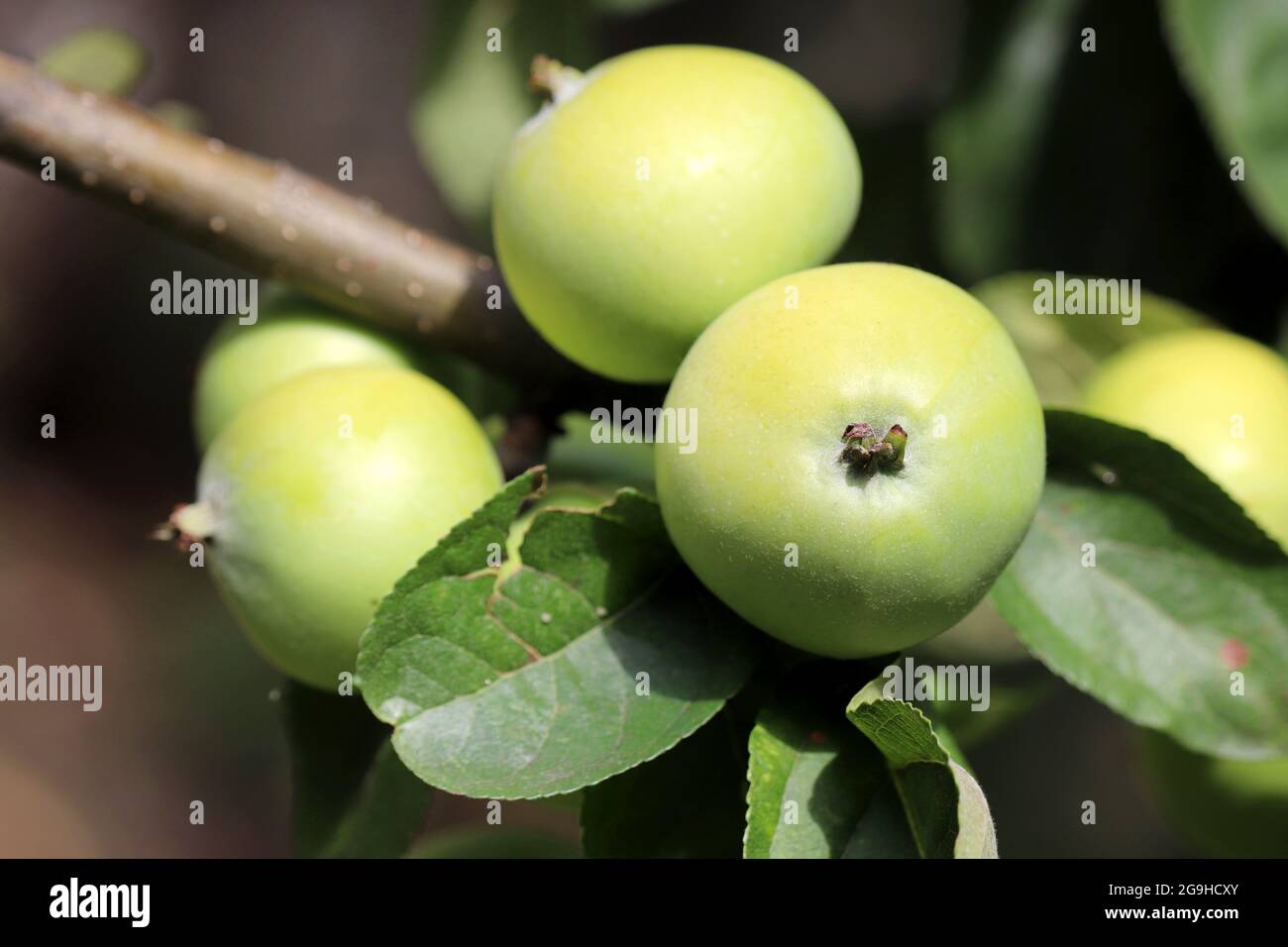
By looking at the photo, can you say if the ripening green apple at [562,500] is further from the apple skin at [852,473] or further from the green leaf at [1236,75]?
the green leaf at [1236,75]

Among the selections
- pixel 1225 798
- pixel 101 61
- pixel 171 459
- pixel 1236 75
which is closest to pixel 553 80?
pixel 101 61

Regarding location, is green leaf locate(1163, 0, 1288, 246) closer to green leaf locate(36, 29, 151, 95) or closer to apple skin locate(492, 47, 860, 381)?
apple skin locate(492, 47, 860, 381)

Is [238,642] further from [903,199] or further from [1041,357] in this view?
[1041,357]

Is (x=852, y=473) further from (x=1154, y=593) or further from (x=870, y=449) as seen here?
(x=1154, y=593)

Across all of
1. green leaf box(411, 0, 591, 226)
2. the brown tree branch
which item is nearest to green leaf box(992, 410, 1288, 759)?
the brown tree branch

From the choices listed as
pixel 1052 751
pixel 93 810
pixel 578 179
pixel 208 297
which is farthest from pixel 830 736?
pixel 93 810

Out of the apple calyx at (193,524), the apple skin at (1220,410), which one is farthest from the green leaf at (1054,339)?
the apple calyx at (193,524)
